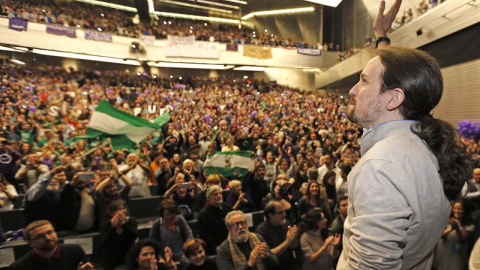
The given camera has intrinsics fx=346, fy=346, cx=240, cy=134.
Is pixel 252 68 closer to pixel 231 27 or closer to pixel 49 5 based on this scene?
pixel 231 27

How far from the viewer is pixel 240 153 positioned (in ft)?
19.3

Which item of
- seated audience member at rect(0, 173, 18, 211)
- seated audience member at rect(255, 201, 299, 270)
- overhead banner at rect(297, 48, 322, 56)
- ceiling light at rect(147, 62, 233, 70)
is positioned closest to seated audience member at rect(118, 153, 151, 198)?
seated audience member at rect(0, 173, 18, 211)

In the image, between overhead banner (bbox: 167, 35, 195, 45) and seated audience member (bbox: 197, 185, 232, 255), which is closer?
seated audience member (bbox: 197, 185, 232, 255)

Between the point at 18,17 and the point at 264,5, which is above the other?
the point at 264,5

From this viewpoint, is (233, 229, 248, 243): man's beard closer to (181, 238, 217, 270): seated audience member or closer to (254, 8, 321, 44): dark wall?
(181, 238, 217, 270): seated audience member

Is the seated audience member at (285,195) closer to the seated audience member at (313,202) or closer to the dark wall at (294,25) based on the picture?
the seated audience member at (313,202)

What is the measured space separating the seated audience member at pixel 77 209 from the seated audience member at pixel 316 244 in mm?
2505

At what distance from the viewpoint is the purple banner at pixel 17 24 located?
51.5 ft

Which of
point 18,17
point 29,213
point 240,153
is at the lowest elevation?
point 29,213

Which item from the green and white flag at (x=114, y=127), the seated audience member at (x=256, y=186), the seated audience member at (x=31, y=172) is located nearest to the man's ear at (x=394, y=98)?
the seated audience member at (x=256, y=186)

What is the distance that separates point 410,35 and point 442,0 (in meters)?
1.74

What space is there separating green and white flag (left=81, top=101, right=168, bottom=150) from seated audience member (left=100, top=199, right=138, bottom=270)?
6.73 feet

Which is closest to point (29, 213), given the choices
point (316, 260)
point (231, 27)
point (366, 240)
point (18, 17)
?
point (316, 260)

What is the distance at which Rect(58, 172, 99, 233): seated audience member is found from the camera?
4020mm
